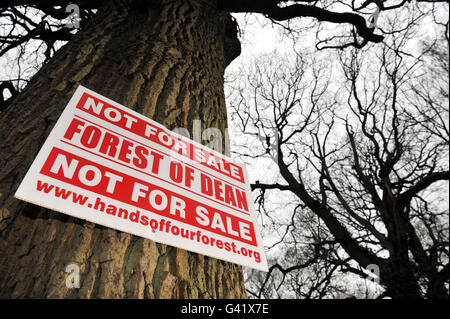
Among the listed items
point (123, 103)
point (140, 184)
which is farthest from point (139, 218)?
point (123, 103)

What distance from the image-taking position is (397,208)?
4.46 m

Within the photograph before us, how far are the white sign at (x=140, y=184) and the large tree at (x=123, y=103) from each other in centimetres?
5

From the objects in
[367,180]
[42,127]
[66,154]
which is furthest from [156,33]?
[367,180]

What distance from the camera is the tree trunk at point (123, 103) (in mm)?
549

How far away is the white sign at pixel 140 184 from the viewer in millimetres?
632

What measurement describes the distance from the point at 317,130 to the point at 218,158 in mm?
6802

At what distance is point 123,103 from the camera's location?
39.0 inches

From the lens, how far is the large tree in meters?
0.55

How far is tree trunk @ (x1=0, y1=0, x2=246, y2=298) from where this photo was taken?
1.80ft

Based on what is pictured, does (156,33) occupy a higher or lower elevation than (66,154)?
higher

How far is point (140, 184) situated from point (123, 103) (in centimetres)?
42
